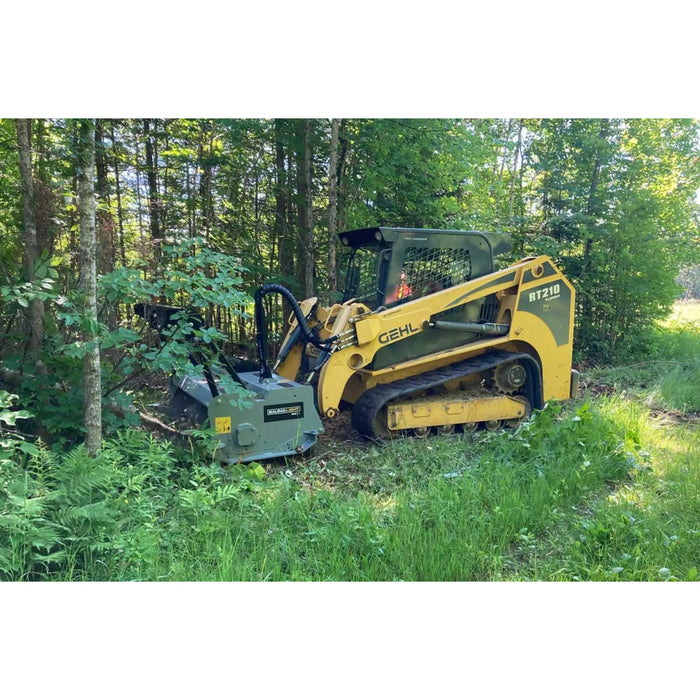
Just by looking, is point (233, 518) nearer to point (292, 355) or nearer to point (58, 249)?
point (292, 355)

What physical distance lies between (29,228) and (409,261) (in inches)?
134

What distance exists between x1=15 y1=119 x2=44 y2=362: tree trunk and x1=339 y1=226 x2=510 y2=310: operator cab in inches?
110

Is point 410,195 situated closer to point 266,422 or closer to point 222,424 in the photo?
point 266,422

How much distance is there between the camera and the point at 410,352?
5.07m

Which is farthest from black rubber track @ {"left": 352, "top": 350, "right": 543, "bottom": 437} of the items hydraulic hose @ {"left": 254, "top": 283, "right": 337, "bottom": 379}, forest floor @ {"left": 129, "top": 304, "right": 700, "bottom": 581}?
hydraulic hose @ {"left": 254, "top": 283, "right": 337, "bottom": 379}

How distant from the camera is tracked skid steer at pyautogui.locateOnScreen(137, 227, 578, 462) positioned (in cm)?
425

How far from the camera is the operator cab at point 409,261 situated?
4.96 metres

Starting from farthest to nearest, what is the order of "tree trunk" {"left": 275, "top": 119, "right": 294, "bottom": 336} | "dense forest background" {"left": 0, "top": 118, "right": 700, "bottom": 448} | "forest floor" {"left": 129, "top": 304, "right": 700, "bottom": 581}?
"tree trunk" {"left": 275, "top": 119, "right": 294, "bottom": 336}
"dense forest background" {"left": 0, "top": 118, "right": 700, "bottom": 448}
"forest floor" {"left": 129, "top": 304, "right": 700, "bottom": 581}

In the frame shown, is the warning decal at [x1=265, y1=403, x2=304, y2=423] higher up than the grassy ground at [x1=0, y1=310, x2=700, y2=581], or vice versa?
the warning decal at [x1=265, y1=403, x2=304, y2=423]

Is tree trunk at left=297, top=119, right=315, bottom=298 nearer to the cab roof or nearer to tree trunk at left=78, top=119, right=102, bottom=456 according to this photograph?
the cab roof

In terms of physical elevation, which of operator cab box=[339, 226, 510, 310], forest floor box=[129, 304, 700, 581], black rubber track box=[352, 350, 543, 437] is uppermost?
operator cab box=[339, 226, 510, 310]

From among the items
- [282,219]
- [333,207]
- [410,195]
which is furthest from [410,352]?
[282,219]

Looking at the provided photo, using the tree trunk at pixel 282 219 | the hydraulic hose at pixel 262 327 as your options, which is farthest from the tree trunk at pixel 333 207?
the hydraulic hose at pixel 262 327

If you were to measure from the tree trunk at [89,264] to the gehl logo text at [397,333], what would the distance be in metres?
2.39
